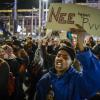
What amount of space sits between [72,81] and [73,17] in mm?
971

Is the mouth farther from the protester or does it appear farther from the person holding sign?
the protester

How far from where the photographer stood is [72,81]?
4176 millimetres

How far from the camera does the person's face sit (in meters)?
4.27

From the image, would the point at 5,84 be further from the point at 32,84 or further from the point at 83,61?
the point at 32,84

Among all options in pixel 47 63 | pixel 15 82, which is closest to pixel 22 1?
pixel 47 63

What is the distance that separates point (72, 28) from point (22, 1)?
164 ft

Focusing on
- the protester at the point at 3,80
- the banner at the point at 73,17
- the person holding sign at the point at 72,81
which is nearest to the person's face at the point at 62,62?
the person holding sign at the point at 72,81

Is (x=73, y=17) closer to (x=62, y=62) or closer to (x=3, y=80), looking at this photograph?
(x=62, y=62)

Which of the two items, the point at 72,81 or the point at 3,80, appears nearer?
the point at 72,81

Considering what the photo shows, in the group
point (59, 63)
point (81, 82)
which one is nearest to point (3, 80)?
point (59, 63)

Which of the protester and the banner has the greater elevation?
the banner

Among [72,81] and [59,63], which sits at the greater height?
[59,63]

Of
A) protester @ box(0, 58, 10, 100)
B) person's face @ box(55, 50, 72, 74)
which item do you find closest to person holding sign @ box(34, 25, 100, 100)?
person's face @ box(55, 50, 72, 74)

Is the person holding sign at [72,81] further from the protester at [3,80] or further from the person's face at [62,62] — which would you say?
the protester at [3,80]
